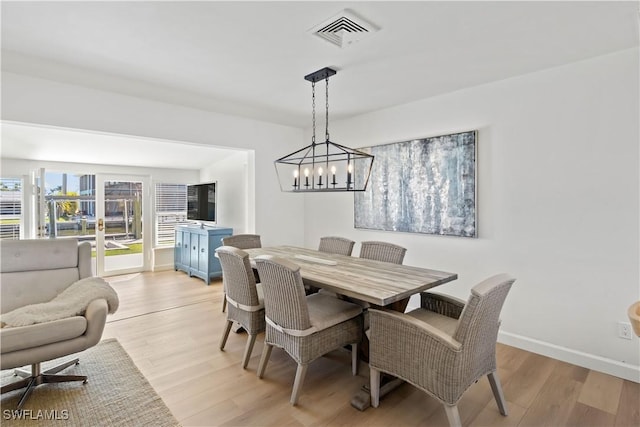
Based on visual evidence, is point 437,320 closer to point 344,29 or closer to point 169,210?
point 344,29

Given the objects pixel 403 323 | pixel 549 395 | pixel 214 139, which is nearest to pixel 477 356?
pixel 403 323

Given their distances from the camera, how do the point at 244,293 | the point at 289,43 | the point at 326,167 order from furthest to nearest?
the point at 326,167 < the point at 244,293 < the point at 289,43

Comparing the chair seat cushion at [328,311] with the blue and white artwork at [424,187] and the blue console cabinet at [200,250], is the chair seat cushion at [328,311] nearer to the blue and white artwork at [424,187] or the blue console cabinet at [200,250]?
the blue and white artwork at [424,187]

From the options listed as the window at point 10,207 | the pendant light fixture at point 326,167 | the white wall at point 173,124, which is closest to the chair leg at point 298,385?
the pendant light fixture at point 326,167

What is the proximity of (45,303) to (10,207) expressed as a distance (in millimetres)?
3191

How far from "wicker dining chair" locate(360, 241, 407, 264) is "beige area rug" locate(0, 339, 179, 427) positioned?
2108 millimetres

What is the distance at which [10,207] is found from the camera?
4.58m

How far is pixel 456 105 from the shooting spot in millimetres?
3354

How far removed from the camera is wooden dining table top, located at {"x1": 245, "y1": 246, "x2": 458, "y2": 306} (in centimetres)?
207

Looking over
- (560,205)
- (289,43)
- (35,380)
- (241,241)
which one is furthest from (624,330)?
(35,380)

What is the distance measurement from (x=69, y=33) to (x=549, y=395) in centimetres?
409

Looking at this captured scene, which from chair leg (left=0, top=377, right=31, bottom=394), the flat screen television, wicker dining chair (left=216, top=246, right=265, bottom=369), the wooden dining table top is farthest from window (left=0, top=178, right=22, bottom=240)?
the wooden dining table top

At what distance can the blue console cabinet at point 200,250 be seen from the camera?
5129mm

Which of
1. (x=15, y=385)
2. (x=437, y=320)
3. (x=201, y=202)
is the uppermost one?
(x=201, y=202)
